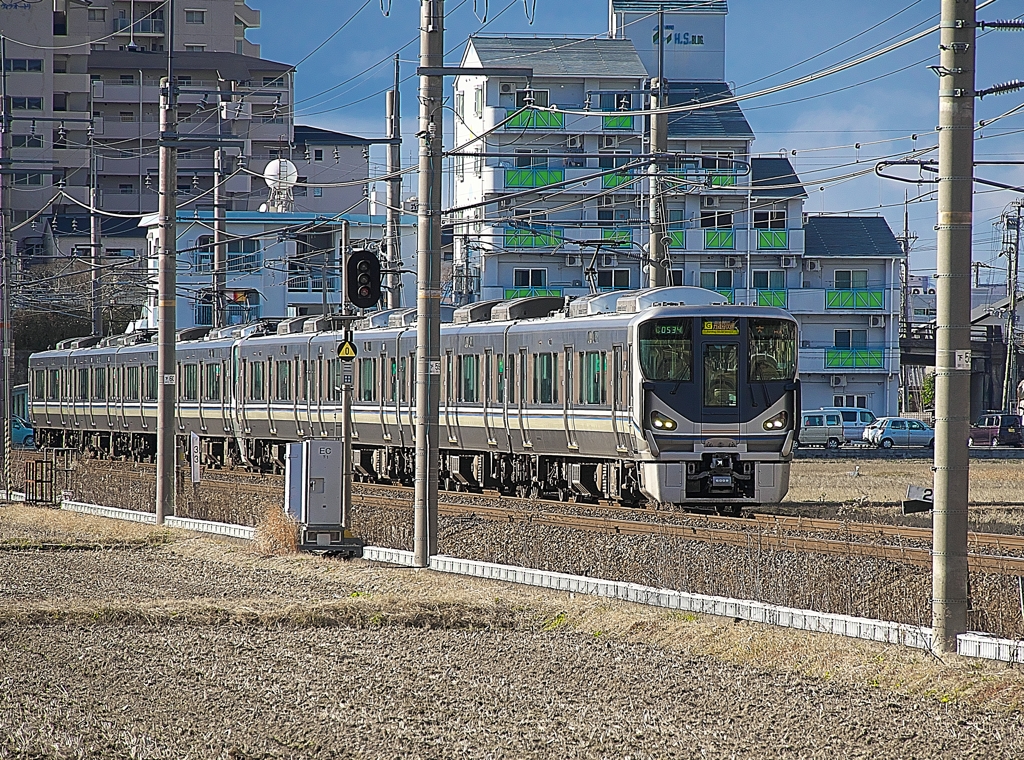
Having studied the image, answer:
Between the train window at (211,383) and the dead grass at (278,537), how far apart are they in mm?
→ 16688

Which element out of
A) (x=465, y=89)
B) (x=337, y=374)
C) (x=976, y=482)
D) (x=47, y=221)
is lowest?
(x=976, y=482)

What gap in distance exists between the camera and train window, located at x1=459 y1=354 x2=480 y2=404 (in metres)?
23.8

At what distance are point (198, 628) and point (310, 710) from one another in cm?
348

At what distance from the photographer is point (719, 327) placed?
19234mm

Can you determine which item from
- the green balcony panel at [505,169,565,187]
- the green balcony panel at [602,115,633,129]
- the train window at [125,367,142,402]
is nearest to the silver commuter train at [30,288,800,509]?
the train window at [125,367,142,402]

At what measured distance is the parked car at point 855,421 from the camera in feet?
168

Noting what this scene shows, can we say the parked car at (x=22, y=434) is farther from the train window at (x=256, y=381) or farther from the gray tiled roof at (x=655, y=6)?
the gray tiled roof at (x=655, y=6)

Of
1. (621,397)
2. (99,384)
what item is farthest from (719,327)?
(99,384)

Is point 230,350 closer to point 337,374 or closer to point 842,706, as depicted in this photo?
point 337,374

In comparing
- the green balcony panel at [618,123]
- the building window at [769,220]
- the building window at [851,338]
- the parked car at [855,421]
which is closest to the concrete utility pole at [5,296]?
the parked car at [855,421]

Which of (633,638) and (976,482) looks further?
(976,482)

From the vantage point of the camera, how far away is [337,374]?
2812 centimetres

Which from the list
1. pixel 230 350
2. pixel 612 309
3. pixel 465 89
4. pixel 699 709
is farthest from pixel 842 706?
pixel 465 89

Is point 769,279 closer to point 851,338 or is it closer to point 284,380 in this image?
point 851,338
